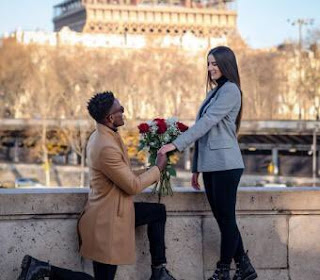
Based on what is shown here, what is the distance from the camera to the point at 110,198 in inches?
257

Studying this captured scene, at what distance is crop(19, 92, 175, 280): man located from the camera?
6.45 metres

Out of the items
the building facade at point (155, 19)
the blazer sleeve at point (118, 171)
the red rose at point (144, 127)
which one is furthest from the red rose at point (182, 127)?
the building facade at point (155, 19)

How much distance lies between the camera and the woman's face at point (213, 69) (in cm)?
679

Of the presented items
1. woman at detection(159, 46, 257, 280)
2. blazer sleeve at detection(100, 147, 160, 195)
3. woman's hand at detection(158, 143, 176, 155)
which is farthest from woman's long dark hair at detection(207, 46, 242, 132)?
blazer sleeve at detection(100, 147, 160, 195)

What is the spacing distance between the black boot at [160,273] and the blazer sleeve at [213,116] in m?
0.88

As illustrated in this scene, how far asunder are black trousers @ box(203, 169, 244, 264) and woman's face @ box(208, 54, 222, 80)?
69 centimetres

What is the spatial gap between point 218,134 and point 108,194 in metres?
0.92

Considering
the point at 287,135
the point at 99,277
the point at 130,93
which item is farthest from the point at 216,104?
the point at 130,93

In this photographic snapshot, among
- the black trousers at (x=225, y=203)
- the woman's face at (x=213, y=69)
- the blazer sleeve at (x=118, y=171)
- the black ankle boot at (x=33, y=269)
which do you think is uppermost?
the woman's face at (x=213, y=69)

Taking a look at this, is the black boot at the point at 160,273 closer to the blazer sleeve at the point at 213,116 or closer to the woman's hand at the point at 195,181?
the woman's hand at the point at 195,181

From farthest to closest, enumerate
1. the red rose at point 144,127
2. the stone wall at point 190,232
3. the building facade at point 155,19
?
1. the building facade at point 155,19
2. the stone wall at point 190,232
3. the red rose at point 144,127

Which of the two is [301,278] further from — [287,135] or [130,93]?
[130,93]

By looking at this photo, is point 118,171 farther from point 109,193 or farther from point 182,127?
point 182,127

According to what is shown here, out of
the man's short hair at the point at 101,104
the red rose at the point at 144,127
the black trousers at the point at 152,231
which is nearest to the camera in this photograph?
the man's short hair at the point at 101,104
